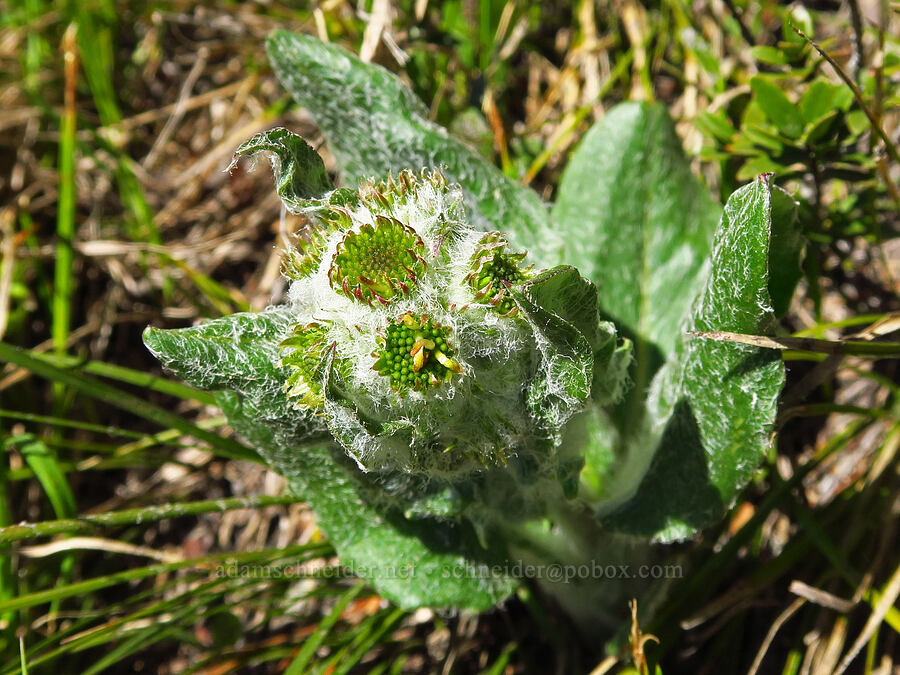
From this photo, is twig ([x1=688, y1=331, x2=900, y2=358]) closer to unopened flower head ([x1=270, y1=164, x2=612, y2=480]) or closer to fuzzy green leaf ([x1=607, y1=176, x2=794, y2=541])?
fuzzy green leaf ([x1=607, y1=176, x2=794, y2=541])

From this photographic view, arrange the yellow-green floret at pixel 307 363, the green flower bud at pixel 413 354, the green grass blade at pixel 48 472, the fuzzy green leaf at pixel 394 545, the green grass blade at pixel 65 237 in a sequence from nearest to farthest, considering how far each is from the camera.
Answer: the green flower bud at pixel 413 354
the yellow-green floret at pixel 307 363
the fuzzy green leaf at pixel 394 545
the green grass blade at pixel 48 472
the green grass blade at pixel 65 237

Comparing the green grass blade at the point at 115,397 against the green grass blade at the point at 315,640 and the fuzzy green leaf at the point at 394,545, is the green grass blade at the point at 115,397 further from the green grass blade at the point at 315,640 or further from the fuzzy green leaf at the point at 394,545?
the green grass blade at the point at 315,640

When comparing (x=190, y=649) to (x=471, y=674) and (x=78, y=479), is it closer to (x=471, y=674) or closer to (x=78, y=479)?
(x=78, y=479)

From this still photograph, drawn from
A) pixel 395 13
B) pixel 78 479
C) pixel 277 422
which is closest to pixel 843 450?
pixel 277 422

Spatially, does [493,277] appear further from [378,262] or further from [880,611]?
[880,611]

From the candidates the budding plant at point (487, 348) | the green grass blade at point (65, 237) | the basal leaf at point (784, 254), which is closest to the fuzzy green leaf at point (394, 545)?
the budding plant at point (487, 348)

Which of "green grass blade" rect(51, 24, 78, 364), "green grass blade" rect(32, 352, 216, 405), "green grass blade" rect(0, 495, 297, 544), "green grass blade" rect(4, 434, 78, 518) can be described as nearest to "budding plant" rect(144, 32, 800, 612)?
"green grass blade" rect(0, 495, 297, 544)

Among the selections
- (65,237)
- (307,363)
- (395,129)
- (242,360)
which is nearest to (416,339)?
(307,363)

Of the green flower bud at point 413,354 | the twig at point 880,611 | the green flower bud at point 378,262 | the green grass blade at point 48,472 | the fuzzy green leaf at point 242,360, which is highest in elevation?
the green flower bud at point 378,262
